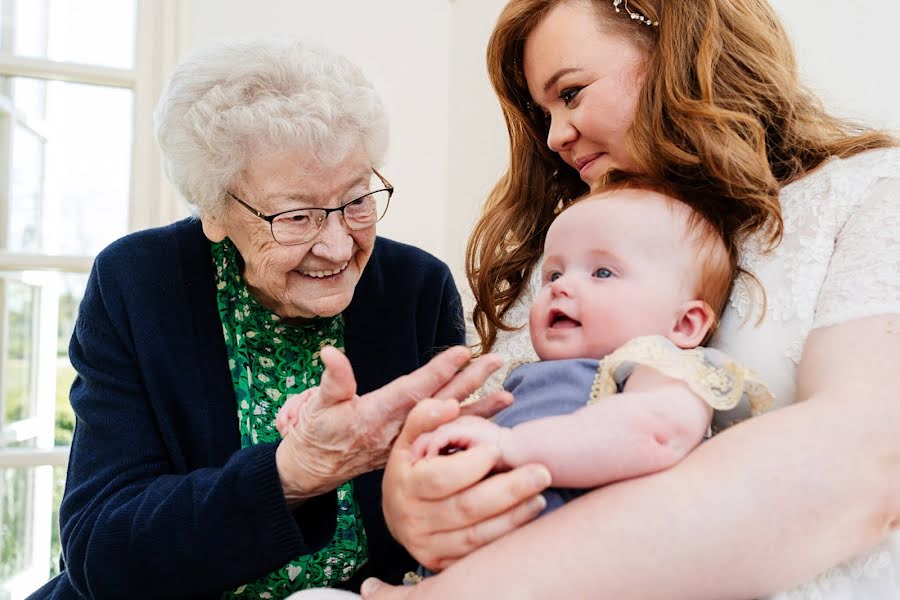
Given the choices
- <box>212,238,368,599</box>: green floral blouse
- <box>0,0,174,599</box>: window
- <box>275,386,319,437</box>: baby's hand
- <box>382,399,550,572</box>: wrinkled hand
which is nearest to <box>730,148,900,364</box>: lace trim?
<box>382,399,550,572</box>: wrinkled hand

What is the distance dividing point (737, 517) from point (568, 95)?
970mm

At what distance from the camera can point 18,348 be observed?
2934 millimetres

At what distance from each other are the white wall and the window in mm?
276

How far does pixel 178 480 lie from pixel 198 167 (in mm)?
624

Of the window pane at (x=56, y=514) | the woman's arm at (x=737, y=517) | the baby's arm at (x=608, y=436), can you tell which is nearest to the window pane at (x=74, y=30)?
the window pane at (x=56, y=514)

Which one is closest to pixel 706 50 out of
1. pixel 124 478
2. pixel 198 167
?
pixel 198 167

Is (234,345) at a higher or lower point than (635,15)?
lower

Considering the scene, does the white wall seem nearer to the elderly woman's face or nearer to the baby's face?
the elderly woman's face

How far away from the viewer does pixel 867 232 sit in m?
1.24

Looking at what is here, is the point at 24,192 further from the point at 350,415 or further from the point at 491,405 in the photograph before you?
the point at 491,405

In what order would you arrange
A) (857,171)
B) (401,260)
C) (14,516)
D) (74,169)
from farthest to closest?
(74,169), (14,516), (401,260), (857,171)

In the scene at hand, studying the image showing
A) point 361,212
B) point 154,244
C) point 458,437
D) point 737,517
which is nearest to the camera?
point 737,517

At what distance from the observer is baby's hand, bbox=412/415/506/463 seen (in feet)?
3.70

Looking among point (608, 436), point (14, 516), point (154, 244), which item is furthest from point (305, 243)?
point (14, 516)
